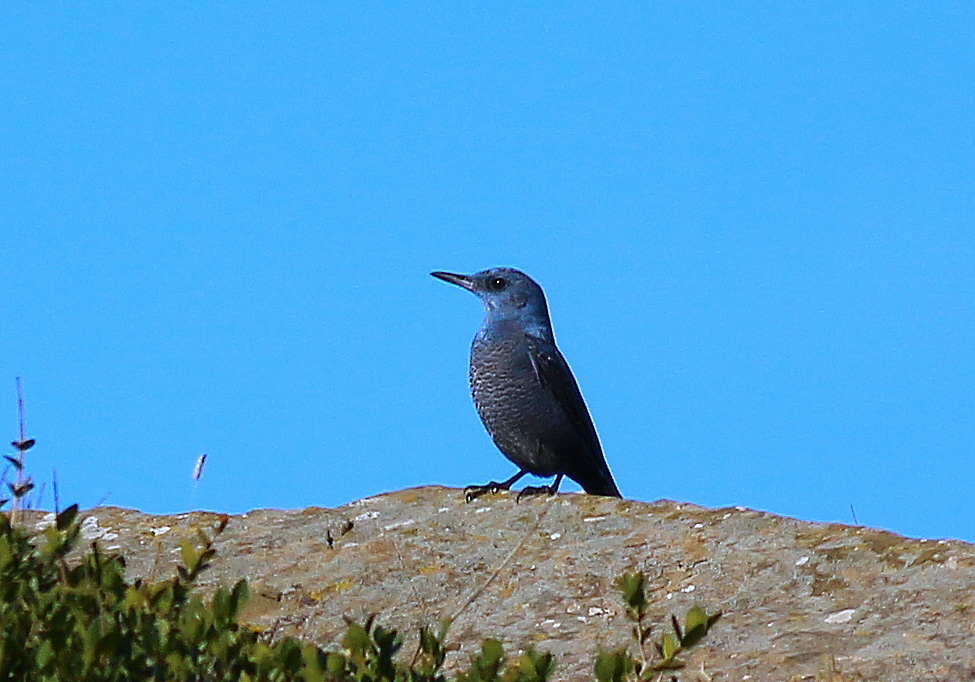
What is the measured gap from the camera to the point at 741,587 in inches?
215

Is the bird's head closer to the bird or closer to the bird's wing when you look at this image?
the bird

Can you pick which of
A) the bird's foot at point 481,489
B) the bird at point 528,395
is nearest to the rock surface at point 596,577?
the bird's foot at point 481,489

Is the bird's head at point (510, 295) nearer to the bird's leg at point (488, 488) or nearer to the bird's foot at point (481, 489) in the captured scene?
the bird's leg at point (488, 488)

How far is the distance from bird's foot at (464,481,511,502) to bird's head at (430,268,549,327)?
145cm

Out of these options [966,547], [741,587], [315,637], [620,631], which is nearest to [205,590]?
[315,637]

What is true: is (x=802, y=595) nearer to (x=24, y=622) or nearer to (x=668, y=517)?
(x=668, y=517)

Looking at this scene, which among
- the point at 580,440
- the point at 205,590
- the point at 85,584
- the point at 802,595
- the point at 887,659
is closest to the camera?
the point at 85,584

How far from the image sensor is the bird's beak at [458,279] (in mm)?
9500

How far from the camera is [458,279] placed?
9.61 metres

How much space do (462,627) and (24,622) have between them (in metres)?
2.37

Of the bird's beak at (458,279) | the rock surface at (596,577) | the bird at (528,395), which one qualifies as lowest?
the rock surface at (596,577)

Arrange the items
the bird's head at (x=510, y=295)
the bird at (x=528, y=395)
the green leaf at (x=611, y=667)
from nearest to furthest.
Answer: the green leaf at (x=611, y=667) → the bird at (x=528, y=395) → the bird's head at (x=510, y=295)

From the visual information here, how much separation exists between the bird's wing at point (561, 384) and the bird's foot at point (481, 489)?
0.89m

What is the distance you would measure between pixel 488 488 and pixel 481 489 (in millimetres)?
335
